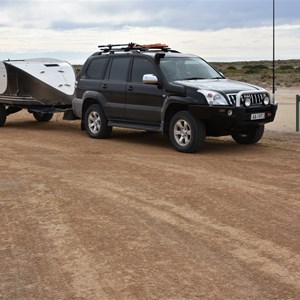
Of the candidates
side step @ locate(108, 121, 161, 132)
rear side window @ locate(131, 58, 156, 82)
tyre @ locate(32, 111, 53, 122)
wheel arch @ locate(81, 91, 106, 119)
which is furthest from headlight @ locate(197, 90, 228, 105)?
tyre @ locate(32, 111, 53, 122)

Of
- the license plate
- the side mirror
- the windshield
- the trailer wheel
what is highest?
the windshield

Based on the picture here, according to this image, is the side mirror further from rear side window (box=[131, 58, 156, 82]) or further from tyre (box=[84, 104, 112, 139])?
tyre (box=[84, 104, 112, 139])

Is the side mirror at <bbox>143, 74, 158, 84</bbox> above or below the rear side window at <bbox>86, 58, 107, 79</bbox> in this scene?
below

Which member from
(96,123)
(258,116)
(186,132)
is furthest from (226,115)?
(96,123)

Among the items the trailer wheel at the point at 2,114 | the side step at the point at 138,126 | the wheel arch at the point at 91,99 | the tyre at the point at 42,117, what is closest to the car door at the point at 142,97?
the side step at the point at 138,126

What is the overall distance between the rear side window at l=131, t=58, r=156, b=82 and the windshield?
0.83 ft

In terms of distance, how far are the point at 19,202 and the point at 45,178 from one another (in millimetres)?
1466

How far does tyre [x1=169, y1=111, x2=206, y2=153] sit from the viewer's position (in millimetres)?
10344

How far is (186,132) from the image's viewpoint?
10.6 metres

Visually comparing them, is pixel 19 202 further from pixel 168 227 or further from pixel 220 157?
pixel 220 157

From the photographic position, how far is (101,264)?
477 centimetres

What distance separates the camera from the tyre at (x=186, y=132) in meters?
10.3

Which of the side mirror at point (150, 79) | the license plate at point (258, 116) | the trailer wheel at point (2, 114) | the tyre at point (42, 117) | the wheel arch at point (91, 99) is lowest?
the tyre at point (42, 117)

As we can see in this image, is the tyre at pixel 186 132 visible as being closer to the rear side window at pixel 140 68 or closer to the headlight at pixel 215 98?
the headlight at pixel 215 98
